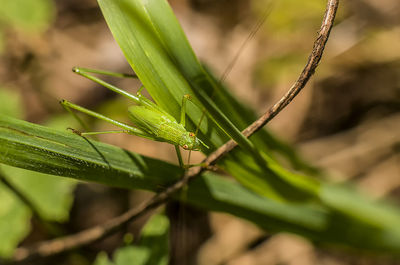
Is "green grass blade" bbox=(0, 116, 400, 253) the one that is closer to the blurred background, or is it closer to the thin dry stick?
the thin dry stick

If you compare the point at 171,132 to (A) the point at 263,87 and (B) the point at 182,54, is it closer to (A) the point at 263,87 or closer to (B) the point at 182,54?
(B) the point at 182,54

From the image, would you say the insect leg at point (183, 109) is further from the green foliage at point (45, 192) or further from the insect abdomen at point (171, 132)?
the green foliage at point (45, 192)

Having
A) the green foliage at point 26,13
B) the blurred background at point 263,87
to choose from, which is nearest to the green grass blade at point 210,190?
the blurred background at point 263,87

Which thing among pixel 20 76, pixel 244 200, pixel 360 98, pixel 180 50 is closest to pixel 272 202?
pixel 244 200

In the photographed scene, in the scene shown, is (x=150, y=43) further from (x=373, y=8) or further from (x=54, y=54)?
(x=373, y=8)

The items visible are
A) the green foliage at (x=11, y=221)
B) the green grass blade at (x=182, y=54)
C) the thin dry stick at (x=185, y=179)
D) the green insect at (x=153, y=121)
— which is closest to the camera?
the thin dry stick at (x=185, y=179)

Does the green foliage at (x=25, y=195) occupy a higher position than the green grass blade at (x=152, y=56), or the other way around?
the green grass blade at (x=152, y=56)

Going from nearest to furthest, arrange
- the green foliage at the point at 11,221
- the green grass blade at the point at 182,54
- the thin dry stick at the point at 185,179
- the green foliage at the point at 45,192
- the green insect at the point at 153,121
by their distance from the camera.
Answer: the thin dry stick at the point at 185,179, the green grass blade at the point at 182,54, the green insect at the point at 153,121, the green foliage at the point at 11,221, the green foliage at the point at 45,192
